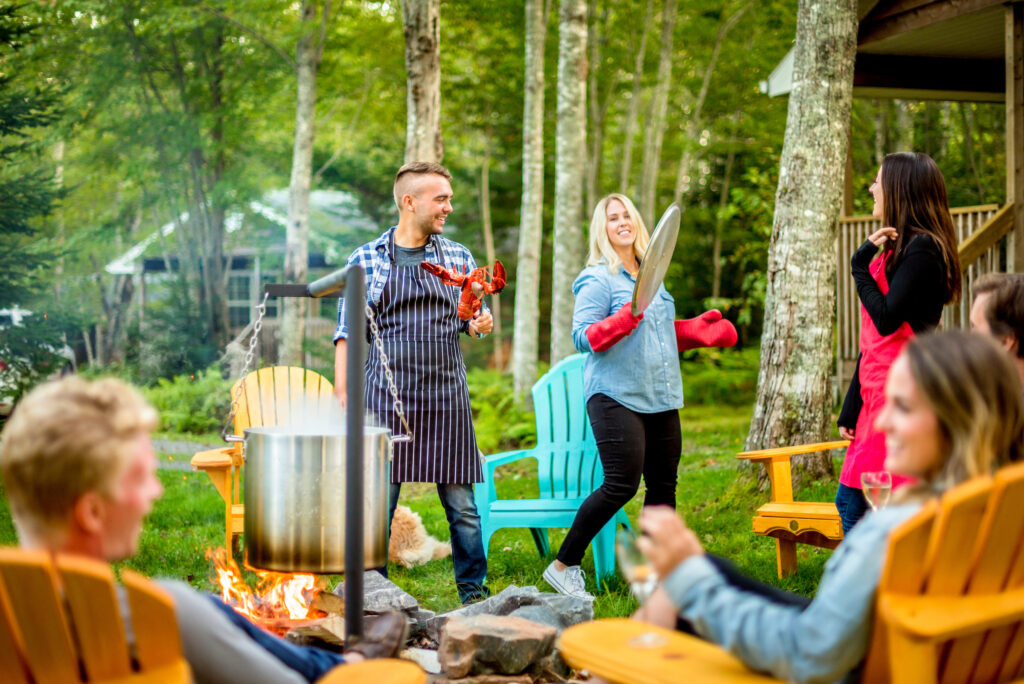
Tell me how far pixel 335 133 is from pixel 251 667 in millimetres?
25559

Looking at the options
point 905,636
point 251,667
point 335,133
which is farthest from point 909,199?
point 335,133

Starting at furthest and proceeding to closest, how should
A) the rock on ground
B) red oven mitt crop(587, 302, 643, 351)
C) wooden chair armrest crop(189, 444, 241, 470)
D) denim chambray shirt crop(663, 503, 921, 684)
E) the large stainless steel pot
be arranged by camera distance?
wooden chair armrest crop(189, 444, 241, 470) → red oven mitt crop(587, 302, 643, 351) → the rock on ground → the large stainless steel pot → denim chambray shirt crop(663, 503, 921, 684)

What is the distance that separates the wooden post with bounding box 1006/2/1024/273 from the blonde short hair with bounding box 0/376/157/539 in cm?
806

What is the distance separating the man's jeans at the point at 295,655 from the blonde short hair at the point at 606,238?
2.73 m

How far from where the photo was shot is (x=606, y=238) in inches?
183

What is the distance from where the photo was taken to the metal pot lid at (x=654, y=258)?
4.10 metres

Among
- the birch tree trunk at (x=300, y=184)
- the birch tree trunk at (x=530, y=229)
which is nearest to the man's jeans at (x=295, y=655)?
the birch tree trunk at (x=530, y=229)

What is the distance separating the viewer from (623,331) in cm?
426

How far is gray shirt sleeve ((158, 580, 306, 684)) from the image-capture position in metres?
1.79

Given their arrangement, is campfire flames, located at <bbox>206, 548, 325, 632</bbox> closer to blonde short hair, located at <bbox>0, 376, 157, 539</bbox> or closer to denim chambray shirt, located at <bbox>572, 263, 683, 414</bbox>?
denim chambray shirt, located at <bbox>572, 263, 683, 414</bbox>

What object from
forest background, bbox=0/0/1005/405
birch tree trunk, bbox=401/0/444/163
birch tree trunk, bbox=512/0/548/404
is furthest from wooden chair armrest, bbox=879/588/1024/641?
forest background, bbox=0/0/1005/405

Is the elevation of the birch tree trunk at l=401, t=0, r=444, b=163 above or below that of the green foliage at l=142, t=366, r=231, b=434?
above

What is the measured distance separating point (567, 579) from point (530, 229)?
8293 mm

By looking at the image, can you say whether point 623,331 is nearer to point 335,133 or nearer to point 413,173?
point 413,173
